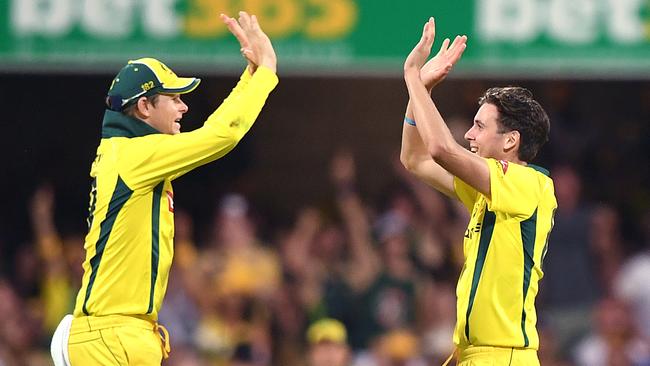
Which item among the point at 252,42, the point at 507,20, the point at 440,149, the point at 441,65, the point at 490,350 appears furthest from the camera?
the point at 507,20

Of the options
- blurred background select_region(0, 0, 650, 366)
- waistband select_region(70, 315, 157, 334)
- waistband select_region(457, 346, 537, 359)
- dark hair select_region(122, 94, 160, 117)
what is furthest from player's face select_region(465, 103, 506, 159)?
blurred background select_region(0, 0, 650, 366)

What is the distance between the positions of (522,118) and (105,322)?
6.53ft

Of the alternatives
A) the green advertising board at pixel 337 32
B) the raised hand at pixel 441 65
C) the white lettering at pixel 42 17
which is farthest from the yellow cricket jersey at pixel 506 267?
the white lettering at pixel 42 17

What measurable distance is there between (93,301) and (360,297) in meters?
5.06

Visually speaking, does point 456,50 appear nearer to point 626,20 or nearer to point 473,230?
point 473,230

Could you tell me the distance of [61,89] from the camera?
1255 centimetres

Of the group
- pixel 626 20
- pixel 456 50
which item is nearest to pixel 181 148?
pixel 456 50

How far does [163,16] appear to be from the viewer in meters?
9.23

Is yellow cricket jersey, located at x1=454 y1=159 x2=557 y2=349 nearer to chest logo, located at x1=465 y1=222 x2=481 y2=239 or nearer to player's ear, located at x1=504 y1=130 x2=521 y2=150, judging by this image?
chest logo, located at x1=465 y1=222 x2=481 y2=239

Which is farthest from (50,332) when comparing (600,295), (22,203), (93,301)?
(93,301)

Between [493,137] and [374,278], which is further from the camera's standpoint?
[374,278]

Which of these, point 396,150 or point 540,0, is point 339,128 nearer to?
point 396,150

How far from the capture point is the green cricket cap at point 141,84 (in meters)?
5.31

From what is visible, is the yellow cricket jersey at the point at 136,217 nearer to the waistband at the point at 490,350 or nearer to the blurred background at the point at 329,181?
the waistband at the point at 490,350
